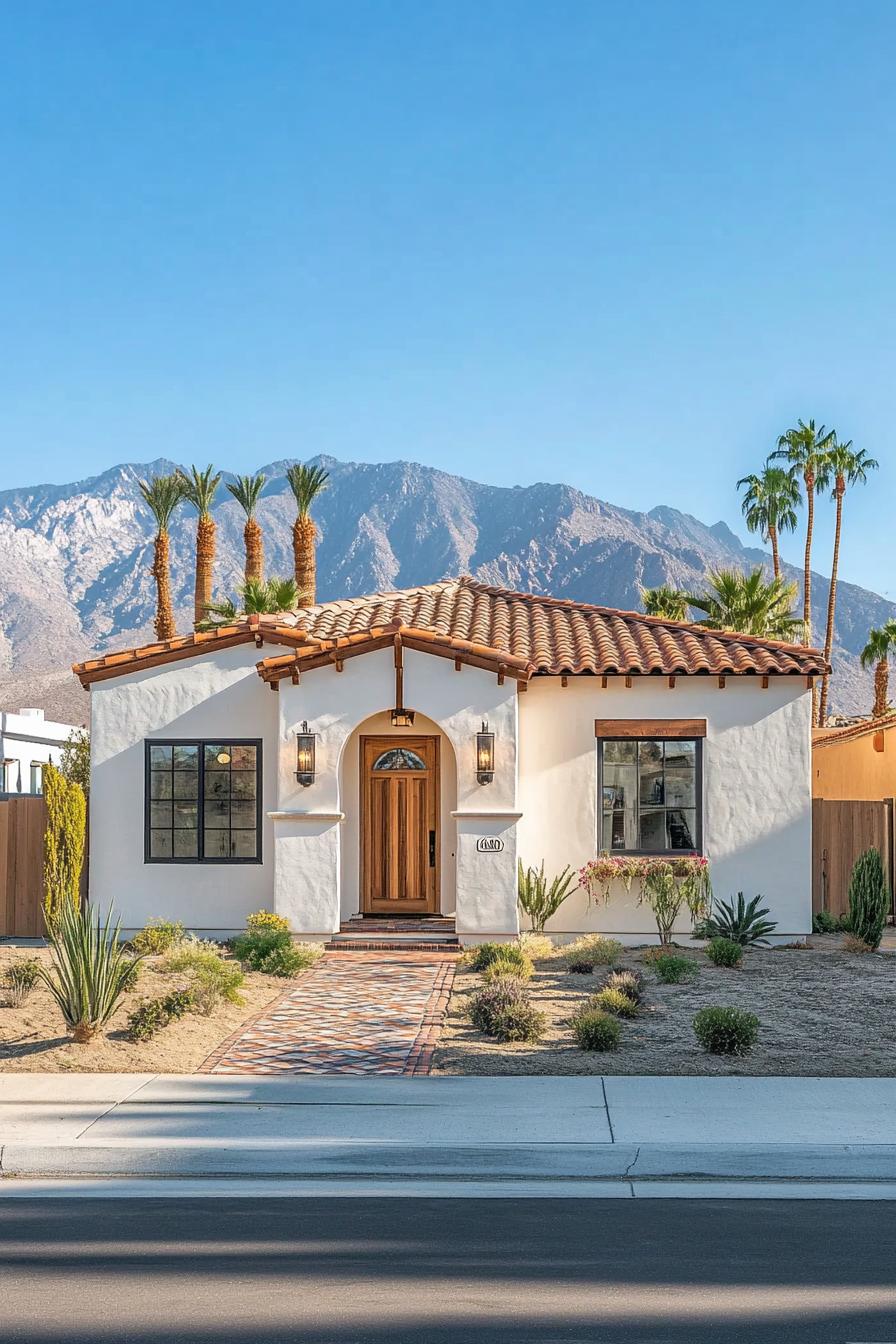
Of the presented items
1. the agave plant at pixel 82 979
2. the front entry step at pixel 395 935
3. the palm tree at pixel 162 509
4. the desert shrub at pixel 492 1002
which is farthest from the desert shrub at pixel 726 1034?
the palm tree at pixel 162 509

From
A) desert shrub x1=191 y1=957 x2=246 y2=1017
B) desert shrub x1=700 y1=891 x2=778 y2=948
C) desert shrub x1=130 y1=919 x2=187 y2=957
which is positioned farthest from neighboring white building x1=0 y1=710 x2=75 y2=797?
desert shrub x1=191 y1=957 x2=246 y2=1017

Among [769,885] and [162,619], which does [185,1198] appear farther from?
[162,619]

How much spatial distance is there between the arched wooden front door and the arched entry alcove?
14 mm

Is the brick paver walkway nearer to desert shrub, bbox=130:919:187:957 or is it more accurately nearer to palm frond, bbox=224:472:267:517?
desert shrub, bbox=130:919:187:957

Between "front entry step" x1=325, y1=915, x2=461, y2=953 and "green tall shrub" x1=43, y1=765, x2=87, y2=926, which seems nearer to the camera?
"front entry step" x1=325, y1=915, x2=461, y2=953

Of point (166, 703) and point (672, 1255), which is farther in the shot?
point (166, 703)

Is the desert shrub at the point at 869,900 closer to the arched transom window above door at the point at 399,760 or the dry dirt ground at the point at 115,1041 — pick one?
the arched transom window above door at the point at 399,760

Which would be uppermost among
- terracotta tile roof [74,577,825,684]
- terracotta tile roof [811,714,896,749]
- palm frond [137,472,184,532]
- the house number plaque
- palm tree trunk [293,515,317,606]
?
palm frond [137,472,184,532]

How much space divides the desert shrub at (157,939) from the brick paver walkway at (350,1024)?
2.14m

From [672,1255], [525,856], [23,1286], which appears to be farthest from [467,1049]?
[525,856]

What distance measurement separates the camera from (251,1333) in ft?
20.4

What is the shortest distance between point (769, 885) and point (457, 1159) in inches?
450

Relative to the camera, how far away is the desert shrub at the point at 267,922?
18.6 m

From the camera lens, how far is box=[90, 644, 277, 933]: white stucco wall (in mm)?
19750
